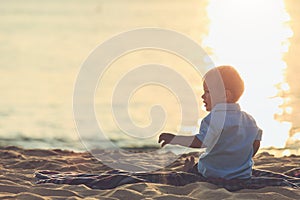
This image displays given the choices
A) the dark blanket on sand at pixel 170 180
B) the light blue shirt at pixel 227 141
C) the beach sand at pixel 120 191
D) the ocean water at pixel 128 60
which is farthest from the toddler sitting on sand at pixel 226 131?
the ocean water at pixel 128 60

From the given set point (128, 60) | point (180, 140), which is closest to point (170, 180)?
point (180, 140)

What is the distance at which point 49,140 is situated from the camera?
1001cm

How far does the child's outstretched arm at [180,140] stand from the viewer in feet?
19.4

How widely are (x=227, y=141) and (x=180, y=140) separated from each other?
1.51 ft

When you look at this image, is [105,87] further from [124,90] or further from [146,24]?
[146,24]

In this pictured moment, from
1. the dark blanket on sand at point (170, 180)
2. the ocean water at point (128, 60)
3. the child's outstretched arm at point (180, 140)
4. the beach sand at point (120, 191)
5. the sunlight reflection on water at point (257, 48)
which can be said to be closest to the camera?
the beach sand at point (120, 191)

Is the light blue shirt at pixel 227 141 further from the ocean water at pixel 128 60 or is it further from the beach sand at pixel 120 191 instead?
the ocean water at pixel 128 60

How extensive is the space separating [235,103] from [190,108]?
4643 millimetres

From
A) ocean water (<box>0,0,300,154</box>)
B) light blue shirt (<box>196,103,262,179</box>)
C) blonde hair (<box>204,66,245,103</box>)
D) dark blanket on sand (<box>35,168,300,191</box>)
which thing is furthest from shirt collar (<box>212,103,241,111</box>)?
ocean water (<box>0,0,300,154</box>)

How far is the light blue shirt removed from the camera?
6164mm

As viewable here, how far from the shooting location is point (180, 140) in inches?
237

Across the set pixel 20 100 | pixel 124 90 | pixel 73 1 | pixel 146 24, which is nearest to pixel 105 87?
pixel 124 90

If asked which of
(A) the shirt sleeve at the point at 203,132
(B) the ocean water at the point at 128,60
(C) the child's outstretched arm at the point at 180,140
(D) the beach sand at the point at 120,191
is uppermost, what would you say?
(B) the ocean water at the point at 128,60

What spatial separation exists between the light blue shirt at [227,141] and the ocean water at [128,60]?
3.06m
